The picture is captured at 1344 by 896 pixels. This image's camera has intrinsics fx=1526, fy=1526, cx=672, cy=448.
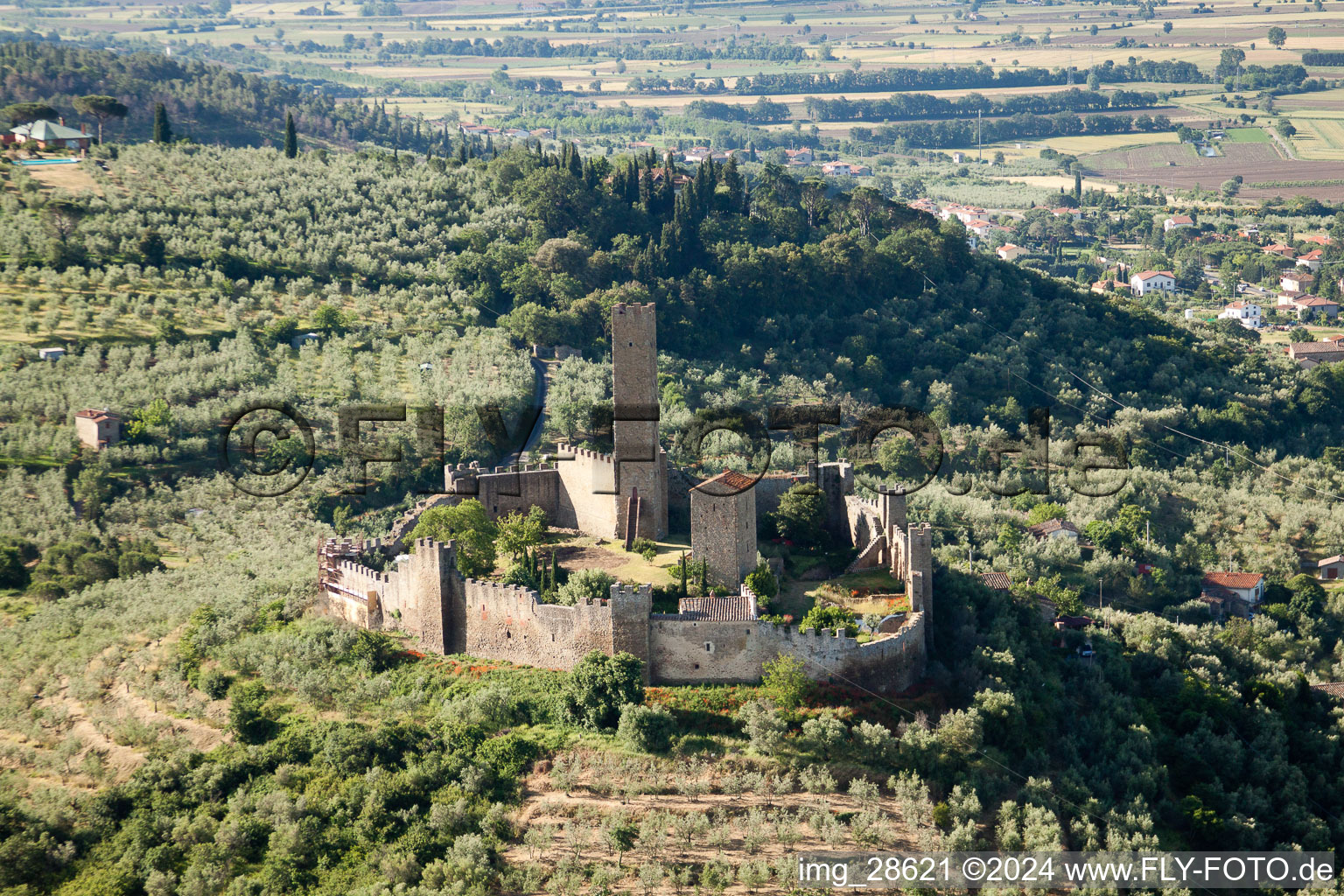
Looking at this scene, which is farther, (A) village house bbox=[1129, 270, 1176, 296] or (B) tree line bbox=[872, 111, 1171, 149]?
(B) tree line bbox=[872, 111, 1171, 149]

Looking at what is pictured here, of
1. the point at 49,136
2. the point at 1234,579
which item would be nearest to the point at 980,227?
the point at 49,136

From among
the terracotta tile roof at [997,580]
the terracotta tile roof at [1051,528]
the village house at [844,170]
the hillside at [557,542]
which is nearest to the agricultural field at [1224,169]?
the village house at [844,170]

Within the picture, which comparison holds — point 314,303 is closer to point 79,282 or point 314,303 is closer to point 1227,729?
point 79,282

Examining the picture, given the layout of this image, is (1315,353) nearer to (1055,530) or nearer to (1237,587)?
(1237,587)

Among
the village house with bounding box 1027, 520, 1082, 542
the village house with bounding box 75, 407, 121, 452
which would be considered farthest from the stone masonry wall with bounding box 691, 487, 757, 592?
the village house with bounding box 75, 407, 121, 452

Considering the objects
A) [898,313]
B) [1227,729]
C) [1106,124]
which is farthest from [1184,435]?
[1106,124]

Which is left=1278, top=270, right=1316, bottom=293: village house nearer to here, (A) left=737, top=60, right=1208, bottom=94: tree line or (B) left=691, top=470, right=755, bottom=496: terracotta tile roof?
(B) left=691, top=470, right=755, bottom=496: terracotta tile roof

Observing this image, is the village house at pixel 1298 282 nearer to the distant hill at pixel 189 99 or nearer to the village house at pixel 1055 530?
the village house at pixel 1055 530
